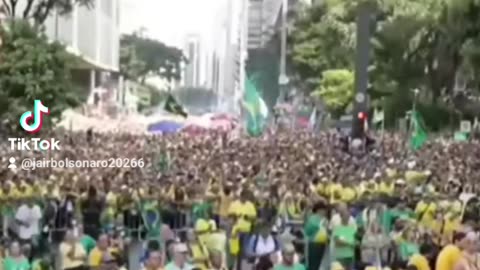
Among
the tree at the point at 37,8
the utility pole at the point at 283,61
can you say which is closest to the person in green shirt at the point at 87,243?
the tree at the point at 37,8

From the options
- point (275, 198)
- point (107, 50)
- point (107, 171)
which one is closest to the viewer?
point (275, 198)

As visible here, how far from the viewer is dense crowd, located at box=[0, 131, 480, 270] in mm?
6422

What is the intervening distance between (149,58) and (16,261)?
1830 centimetres

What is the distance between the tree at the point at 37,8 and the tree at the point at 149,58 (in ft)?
7.10

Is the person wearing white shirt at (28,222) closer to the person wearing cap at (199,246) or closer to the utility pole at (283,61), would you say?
the person wearing cap at (199,246)

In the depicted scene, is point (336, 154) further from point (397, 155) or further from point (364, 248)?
point (364, 248)

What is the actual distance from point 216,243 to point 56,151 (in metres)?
4.13

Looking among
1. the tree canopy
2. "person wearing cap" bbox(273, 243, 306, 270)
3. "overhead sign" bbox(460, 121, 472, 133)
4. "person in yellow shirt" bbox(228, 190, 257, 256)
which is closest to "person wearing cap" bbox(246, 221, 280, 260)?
"person in yellow shirt" bbox(228, 190, 257, 256)

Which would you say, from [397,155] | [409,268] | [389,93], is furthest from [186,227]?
[389,93]

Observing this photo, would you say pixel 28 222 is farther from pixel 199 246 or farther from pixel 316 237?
pixel 199 246

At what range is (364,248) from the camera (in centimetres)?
685

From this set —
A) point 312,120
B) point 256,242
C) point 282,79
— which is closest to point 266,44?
point 282,79

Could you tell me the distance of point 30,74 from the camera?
43.3 ft

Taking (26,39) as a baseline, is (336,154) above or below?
below
